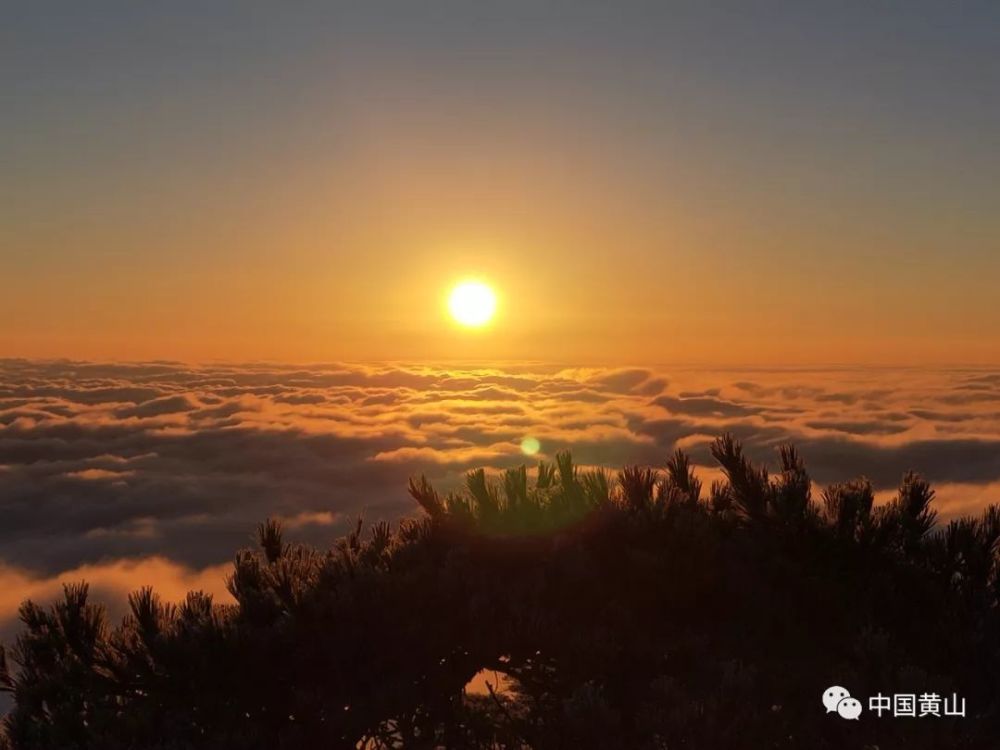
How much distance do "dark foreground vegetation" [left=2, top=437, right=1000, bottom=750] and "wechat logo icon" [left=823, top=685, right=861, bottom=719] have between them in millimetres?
72

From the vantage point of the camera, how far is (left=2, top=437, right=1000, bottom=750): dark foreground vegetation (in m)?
5.84

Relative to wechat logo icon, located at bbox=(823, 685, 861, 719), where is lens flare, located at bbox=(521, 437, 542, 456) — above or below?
above

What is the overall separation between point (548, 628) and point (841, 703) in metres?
2.07

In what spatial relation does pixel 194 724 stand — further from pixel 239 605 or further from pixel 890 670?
pixel 890 670

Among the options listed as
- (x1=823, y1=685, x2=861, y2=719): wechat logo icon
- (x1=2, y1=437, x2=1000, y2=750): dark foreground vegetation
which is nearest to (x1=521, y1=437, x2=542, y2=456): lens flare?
(x1=2, y1=437, x2=1000, y2=750): dark foreground vegetation

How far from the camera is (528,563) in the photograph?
22.4 feet

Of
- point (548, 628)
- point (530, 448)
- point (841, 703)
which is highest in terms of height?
point (530, 448)

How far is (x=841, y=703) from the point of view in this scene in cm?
546

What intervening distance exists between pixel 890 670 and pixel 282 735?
4291 mm

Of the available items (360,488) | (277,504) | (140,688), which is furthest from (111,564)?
(140,688)

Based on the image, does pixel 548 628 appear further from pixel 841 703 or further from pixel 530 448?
pixel 530 448

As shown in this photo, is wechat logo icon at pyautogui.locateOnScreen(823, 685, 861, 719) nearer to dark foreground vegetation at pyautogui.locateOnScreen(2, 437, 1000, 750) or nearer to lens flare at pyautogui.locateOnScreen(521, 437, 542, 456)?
dark foreground vegetation at pyautogui.locateOnScreen(2, 437, 1000, 750)

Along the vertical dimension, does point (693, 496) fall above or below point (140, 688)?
above

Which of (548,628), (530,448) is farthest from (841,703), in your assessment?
(530,448)
